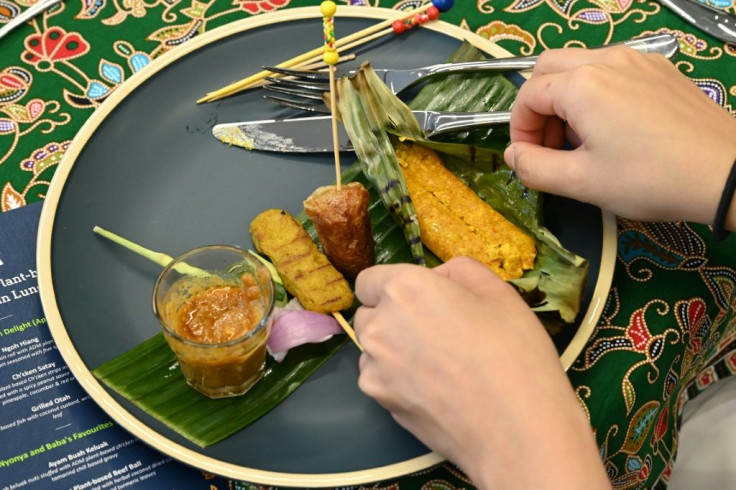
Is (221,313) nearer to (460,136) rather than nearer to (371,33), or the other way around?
(460,136)

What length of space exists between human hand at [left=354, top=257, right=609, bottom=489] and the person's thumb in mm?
282

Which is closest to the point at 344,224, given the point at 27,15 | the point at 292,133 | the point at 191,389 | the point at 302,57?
the point at 292,133

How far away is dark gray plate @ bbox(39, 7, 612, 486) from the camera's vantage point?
1266 millimetres

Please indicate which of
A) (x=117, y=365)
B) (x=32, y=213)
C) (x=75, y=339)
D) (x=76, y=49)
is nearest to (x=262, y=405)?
(x=117, y=365)

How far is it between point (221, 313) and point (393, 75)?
0.73 metres

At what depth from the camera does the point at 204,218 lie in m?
1.57

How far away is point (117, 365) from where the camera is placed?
135 centimetres

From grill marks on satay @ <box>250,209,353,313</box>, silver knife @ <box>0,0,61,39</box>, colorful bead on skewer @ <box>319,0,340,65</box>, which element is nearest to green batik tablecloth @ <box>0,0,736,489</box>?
silver knife @ <box>0,0,61,39</box>

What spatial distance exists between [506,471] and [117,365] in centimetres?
78

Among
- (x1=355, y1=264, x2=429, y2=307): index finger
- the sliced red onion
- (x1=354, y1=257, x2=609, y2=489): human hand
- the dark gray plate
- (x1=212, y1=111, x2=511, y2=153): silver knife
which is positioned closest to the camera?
(x1=354, y1=257, x2=609, y2=489): human hand

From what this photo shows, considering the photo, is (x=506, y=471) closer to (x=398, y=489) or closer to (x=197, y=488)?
(x=398, y=489)

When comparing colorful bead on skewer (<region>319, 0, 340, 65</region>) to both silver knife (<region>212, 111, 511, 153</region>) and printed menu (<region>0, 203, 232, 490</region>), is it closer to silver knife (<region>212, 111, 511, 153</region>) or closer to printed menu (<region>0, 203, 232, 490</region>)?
silver knife (<region>212, 111, 511, 153</region>)

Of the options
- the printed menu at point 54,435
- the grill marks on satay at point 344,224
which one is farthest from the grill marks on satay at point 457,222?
the printed menu at point 54,435

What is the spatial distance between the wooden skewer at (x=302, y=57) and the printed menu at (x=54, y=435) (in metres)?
0.65
